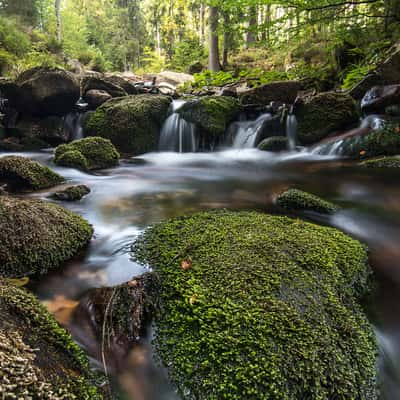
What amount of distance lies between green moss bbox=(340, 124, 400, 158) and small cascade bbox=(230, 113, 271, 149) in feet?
8.43

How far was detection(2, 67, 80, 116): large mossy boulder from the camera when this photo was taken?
878 centimetres

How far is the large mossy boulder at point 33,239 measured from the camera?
2191 mm

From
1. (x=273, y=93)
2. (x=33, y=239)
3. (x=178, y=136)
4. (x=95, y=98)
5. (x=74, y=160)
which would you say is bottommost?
(x=33, y=239)

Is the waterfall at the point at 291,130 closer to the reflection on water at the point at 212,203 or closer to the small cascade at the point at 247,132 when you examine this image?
the small cascade at the point at 247,132

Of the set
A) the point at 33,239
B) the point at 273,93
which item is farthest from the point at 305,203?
the point at 273,93

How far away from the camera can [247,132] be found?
912 cm

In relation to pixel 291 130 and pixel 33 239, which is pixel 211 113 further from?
pixel 33 239

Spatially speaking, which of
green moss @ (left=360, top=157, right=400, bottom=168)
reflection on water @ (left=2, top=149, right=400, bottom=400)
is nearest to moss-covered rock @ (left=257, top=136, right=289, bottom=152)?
reflection on water @ (left=2, top=149, right=400, bottom=400)

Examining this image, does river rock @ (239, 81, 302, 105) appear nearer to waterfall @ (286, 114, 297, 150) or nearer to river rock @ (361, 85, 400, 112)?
waterfall @ (286, 114, 297, 150)

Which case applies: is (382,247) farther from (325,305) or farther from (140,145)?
(140,145)

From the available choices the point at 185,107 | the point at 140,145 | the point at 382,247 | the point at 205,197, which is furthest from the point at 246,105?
the point at 382,247

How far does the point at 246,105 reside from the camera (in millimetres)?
9766

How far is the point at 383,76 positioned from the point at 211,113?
485 cm

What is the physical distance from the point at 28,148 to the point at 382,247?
913cm
